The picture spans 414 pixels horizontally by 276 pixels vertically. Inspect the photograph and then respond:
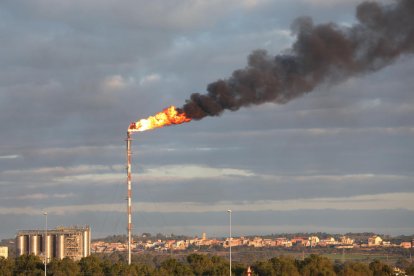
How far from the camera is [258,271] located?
157375 mm

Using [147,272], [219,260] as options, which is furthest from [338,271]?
[147,272]

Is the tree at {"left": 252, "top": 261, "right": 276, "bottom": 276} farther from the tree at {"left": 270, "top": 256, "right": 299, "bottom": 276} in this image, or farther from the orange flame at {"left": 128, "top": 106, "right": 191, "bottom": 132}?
the orange flame at {"left": 128, "top": 106, "right": 191, "bottom": 132}

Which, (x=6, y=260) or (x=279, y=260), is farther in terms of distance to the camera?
(x=6, y=260)

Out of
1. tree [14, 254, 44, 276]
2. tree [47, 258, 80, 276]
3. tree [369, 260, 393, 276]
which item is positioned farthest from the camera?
tree [14, 254, 44, 276]

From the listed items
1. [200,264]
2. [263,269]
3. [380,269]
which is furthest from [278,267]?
[380,269]

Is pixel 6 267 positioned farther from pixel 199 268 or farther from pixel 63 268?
pixel 199 268

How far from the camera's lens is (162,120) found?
139 m

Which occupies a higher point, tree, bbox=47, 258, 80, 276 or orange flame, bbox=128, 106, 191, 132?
orange flame, bbox=128, 106, 191, 132

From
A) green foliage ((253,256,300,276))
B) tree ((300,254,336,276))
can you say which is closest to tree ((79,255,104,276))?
green foliage ((253,256,300,276))

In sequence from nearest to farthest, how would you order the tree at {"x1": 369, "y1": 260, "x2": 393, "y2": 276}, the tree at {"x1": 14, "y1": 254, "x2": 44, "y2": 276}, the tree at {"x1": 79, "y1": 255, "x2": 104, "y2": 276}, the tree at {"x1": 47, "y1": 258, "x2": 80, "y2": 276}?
the tree at {"x1": 47, "y1": 258, "x2": 80, "y2": 276} < the tree at {"x1": 79, "y1": 255, "x2": 104, "y2": 276} < the tree at {"x1": 369, "y1": 260, "x2": 393, "y2": 276} < the tree at {"x1": 14, "y1": 254, "x2": 44, "y2": 276}

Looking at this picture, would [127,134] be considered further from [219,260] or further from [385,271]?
[385,271]

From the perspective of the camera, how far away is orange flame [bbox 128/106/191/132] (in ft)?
436

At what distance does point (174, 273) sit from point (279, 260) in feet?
65.1

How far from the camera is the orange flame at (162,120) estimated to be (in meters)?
133
